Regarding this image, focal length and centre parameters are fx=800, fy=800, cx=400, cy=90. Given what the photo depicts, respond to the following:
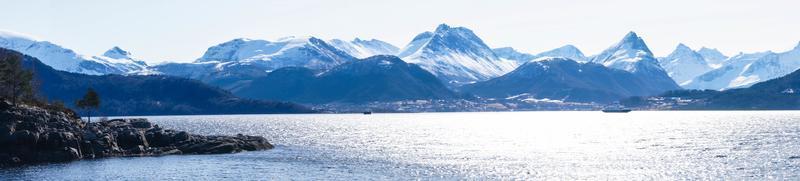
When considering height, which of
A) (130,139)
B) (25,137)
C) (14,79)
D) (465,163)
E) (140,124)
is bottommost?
(465,163)

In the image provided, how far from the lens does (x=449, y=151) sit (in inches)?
5940

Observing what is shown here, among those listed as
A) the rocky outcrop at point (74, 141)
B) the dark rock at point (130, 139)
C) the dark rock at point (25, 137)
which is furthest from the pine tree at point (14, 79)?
the dark rock at point (25, 137)

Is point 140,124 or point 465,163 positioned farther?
point 140,124

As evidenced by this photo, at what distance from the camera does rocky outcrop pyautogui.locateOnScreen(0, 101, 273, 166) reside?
11900 centimetres

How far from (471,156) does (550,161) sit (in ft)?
50.9

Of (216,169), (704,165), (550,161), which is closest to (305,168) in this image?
(216,169)

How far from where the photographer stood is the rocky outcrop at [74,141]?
390 ft

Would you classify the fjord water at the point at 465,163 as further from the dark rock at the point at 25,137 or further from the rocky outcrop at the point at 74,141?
the dark rock at the point at 25,137

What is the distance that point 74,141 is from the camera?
127188mm

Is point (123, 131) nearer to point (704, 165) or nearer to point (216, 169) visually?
point (216, 169)

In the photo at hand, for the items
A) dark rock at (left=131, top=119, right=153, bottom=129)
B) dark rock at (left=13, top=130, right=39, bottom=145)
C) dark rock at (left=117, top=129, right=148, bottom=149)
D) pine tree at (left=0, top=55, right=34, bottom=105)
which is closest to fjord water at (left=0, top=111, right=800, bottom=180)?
dark rock at (left=13, top=130, right=39, bottom=145)

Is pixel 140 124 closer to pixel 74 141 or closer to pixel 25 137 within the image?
pixel 74 141

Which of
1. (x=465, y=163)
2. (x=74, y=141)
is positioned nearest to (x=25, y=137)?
(x=74, y=141)

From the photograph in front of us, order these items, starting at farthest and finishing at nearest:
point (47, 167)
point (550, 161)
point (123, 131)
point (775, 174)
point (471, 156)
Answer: point (123, 131), point (471, 156), point (550, 161), point (47, 167), point (775, 174)
